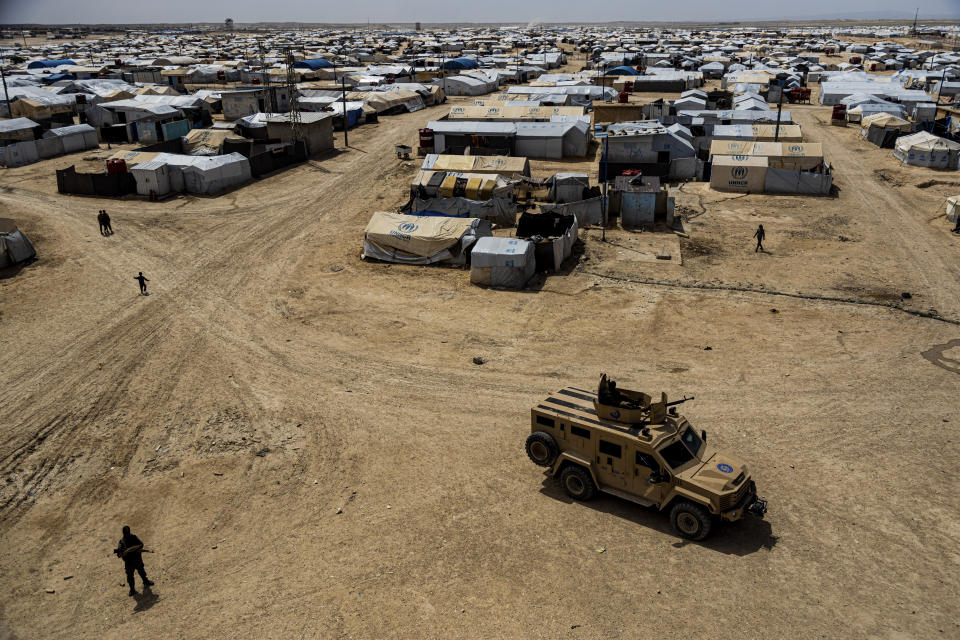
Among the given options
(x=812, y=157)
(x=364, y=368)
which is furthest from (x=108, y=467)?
(x=812, y=157)

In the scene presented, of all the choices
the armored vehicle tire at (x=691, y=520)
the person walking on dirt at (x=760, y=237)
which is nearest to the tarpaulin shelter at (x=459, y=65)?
the person walking on dirt at (x=760, y=237)

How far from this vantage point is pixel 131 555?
37.4ft

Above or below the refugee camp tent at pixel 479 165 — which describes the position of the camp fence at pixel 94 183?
below

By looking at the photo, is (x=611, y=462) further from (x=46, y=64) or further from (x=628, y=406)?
(x=46, y=64)

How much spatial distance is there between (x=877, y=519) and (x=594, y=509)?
17.4 feet

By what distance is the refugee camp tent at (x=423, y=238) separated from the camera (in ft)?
88.3

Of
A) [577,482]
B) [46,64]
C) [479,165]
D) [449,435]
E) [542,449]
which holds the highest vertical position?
[46,64]

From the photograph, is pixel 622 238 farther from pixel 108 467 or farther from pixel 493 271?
pixel 108 467

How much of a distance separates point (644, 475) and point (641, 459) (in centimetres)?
33

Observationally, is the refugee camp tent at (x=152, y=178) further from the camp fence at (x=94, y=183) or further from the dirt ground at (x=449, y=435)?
the dirt ground at (x=449, y=435)

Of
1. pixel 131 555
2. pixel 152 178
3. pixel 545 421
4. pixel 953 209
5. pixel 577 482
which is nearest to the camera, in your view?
pixel 131 555

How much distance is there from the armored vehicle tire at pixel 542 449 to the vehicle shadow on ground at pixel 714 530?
1.76 ft

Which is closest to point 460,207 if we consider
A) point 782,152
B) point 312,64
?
point 782,152

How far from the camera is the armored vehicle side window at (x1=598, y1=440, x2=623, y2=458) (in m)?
12.8
